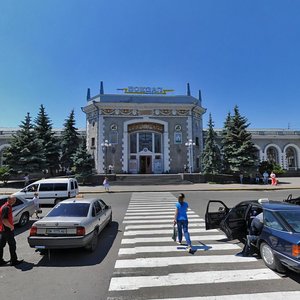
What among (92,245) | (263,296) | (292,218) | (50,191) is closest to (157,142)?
(50,191)

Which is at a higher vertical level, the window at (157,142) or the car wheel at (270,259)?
the window at (157,142)

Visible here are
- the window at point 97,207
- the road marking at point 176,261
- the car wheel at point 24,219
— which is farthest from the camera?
the car wheel at point 24,219

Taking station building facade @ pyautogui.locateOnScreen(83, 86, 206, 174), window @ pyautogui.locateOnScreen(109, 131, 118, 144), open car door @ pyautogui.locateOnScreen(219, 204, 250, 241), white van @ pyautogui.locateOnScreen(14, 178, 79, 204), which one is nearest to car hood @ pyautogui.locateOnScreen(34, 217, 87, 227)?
open car door @ pyautogui.locateOnScreen(219, 204, 250, 241)

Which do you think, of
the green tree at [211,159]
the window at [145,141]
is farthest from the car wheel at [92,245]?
the window at [145,141]

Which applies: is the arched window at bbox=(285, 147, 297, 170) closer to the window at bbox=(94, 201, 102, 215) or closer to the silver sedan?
the window at bbox=(94, 201, 102, 215)

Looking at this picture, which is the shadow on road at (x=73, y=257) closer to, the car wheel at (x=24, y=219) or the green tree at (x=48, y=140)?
the car wheel at (x=24, y=219)

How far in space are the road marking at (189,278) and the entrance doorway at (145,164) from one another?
114 ft

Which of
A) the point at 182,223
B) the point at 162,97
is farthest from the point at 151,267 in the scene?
the point at 162,97

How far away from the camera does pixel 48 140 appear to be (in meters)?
37.7

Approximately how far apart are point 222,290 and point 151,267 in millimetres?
1767

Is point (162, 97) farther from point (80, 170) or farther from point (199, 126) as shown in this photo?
point (80, 170)

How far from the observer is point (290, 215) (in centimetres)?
564

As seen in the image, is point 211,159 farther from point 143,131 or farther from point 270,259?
point 270,259

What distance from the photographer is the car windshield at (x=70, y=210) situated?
729cm
